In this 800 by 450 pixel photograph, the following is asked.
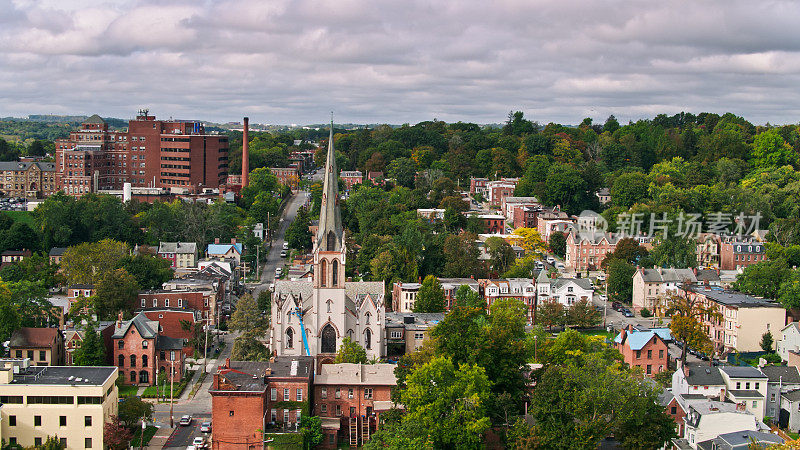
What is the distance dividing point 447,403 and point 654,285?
43.2 m

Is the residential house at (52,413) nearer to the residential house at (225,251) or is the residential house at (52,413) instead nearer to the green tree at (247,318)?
the green tree at (247,318)

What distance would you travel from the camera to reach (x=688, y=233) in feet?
342

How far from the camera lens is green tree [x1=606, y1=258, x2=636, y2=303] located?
88438 mm

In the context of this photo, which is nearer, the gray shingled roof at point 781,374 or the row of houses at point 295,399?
the row of houses at point 295,399

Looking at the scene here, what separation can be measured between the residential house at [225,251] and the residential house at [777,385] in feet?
188

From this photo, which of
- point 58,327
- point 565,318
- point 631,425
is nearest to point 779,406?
point 631,425

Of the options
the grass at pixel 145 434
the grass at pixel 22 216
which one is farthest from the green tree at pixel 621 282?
the grass at pixel 22 216

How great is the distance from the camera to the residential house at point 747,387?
5697cm

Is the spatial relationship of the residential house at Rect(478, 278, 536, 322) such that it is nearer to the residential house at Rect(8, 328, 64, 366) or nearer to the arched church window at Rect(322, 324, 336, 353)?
the arched church window at Rect(322, 324, 336, 353)

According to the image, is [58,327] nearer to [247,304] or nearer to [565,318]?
[247,304]

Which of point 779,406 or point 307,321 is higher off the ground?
point 307,321

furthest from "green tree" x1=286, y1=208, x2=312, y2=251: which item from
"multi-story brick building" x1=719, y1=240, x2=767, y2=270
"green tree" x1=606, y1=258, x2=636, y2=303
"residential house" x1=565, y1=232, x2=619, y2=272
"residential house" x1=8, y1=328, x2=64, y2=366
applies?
"residential house" x1=8, y1=328, x2=64, y2=366

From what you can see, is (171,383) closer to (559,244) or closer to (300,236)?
(300,236)

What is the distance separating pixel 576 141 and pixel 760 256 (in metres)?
65.2
